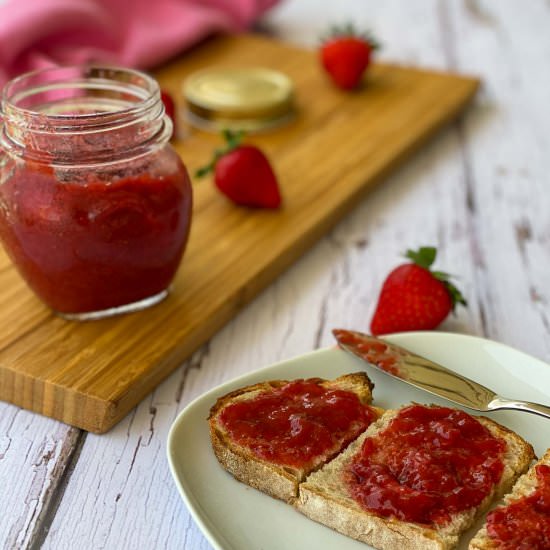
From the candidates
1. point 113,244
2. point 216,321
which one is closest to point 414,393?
point 216,321

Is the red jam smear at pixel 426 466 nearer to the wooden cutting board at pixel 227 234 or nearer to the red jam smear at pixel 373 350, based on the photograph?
the red jam smear at pixel 373 350

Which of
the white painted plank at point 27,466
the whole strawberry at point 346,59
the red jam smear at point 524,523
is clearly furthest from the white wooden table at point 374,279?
the red jam smear at point 524,523

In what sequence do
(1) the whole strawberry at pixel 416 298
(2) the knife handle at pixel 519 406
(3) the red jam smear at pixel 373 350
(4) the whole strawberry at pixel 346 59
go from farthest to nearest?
(4) the whole strawberry at pixel 346 59 < (1) the whole strawberry at pixel 416 298 < (3) the red jam smear at pixel 373 350 < (2) the knife handle at pixel 519 406

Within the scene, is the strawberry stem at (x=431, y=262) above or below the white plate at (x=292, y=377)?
above

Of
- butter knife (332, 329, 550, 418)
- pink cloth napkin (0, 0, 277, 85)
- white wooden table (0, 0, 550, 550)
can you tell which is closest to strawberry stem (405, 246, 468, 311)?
white wooden table (0, 0, 550, 550)

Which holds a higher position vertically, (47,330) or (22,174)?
(22,174)

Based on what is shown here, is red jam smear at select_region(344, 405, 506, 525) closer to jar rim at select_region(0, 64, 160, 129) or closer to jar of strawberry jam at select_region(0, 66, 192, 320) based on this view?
jar of strawberry jam at select_region(0, 66, 192, 320)

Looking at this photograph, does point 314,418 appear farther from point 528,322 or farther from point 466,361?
point 528,322

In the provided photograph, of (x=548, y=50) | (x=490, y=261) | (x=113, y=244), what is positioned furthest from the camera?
(x=548, y=50)
